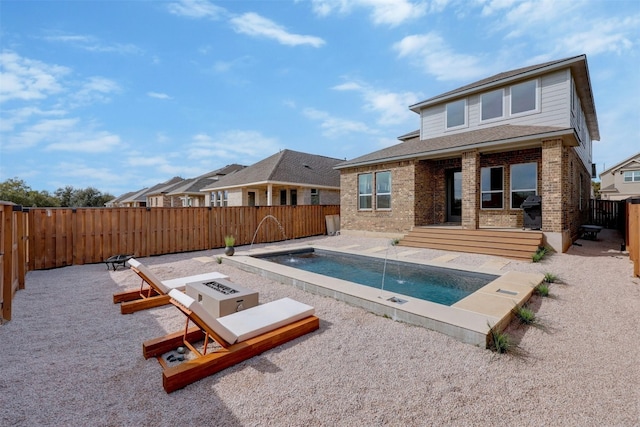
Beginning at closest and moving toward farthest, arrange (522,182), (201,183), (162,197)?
(522,182) → (201,183) → (162,197)

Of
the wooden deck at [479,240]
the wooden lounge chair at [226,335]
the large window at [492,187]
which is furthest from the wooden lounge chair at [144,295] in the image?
the large window at [492,187]

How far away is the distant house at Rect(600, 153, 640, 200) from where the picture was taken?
28.7 m

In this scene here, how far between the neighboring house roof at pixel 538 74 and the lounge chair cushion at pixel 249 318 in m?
12.1

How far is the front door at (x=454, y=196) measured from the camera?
1283 cm

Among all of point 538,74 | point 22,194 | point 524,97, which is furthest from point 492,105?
point 22,194

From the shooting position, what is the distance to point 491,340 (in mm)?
3316

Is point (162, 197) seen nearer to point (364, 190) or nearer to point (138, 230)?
point (138, 230)

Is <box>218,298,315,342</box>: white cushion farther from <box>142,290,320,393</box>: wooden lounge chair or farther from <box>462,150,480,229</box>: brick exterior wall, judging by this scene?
<box>462,150,480,229</box>: brick exterior wall

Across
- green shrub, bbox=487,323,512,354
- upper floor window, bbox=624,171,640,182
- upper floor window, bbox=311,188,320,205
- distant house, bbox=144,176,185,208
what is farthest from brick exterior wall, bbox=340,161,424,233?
upper floor window, bbox=624,171,640,182

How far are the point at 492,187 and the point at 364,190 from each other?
5267 mm

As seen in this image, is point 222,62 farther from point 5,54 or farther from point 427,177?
point 427,177

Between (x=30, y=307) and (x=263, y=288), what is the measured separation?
3.88 metres

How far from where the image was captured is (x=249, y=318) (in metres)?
3.69

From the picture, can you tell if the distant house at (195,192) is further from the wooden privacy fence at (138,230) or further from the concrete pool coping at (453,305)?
the concrete pool coping at (453,305)
